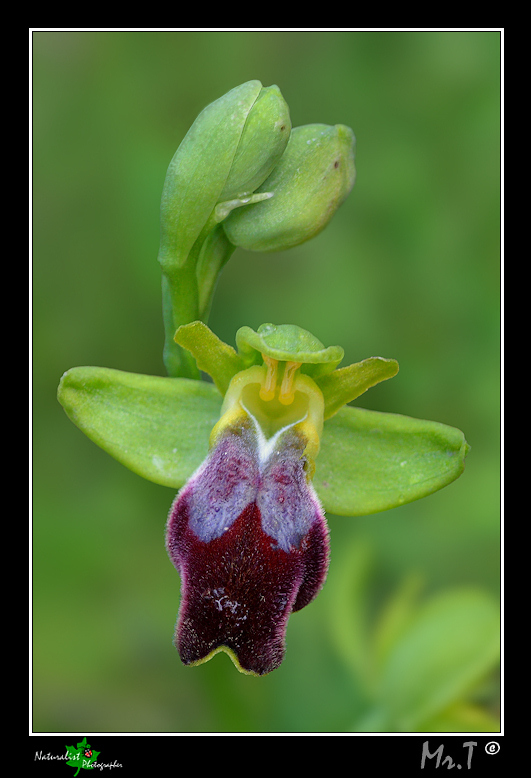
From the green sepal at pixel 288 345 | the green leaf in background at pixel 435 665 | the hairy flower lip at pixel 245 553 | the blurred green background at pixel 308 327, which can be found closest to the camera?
the hairy flower lip at pixel 245 553

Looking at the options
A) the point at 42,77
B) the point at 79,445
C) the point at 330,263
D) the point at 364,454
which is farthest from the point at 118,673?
the point at 42,77

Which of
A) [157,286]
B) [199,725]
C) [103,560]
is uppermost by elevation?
[157,286]

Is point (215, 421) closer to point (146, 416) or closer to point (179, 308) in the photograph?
point (146, 416)

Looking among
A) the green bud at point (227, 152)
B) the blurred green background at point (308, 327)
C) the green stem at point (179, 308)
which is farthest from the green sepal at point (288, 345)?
the blurred green background at point (308, 327)

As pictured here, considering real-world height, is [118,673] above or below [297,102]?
below

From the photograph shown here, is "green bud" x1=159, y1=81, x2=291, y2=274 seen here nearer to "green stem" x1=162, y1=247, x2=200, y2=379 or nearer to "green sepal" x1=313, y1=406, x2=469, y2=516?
"green stem" x1=162, y1=247, x2=200, y2=379

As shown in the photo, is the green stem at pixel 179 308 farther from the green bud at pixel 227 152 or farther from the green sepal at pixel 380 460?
the green sepal at pixel 380 460

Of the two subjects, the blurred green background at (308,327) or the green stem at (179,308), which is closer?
the green stem at (179,308)

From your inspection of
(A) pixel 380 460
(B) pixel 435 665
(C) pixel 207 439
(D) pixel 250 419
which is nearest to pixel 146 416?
(C) pixel 207 439

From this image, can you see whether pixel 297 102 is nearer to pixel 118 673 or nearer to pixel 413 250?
pixel 413 250
